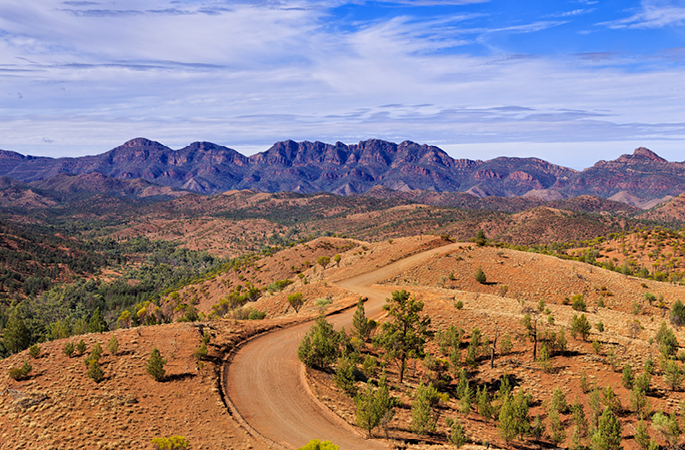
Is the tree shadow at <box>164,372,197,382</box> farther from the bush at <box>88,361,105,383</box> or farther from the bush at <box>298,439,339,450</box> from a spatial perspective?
the bush at <box>298,439,339,450</box>

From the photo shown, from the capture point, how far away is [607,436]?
17328mm

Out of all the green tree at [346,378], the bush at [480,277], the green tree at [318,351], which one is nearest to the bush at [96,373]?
the green tree at [318,351]

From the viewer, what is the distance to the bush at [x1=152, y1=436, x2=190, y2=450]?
1487cm

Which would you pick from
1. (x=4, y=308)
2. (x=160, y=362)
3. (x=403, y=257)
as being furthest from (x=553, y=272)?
(x=4, y=308)

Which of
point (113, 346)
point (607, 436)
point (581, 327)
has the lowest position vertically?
point (607, 436)

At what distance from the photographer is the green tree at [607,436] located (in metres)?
17.0

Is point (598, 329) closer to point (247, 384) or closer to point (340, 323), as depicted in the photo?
point (340, 323)

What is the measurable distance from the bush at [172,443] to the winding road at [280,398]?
317 cm

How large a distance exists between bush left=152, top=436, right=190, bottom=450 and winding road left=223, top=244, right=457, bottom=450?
10.4 ft

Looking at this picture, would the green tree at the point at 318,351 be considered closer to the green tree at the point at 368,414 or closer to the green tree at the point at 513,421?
the green tree at the point at 368,414

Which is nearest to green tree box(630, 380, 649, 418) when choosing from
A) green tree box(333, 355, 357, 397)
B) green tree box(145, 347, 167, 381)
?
green tree box(333, 355, 357, 397)

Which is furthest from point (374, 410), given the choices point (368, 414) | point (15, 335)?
point (15, 335)

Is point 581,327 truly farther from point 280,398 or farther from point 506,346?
point 280,398

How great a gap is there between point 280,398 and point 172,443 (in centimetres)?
622
